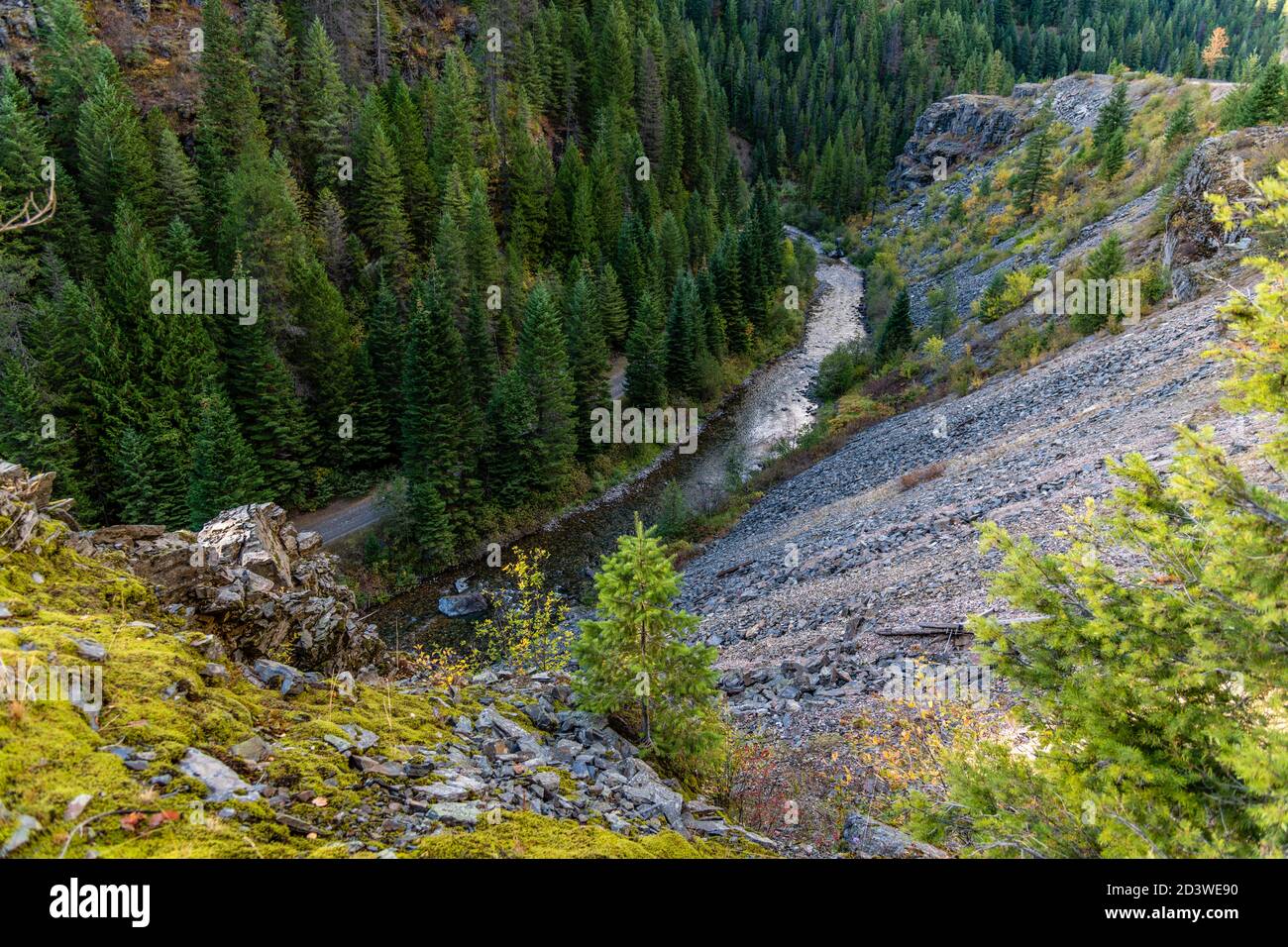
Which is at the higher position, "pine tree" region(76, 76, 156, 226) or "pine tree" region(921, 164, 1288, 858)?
"pine tree" region(76, 76, 156, 226)

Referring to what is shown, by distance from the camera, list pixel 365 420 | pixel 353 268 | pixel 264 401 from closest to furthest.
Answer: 1. pixel 264 401
2. pixel 365 420
3. pixel 353 268

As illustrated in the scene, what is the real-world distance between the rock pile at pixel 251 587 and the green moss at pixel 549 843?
16.6 ft

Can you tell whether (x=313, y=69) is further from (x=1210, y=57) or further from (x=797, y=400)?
(x=1210, y=57)

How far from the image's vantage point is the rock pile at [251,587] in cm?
978

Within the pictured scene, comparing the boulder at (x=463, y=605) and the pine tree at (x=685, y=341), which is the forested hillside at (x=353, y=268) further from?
the boulder at (x=463, y=605)

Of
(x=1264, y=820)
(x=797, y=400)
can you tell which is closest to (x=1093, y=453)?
(x=1264, y=820)

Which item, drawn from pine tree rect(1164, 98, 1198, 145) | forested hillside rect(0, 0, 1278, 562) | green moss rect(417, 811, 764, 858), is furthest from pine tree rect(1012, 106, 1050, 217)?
green moss rect(417, 811, 764, 858)

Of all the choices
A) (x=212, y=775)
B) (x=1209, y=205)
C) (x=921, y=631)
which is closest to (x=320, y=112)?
(x=921, y=631)

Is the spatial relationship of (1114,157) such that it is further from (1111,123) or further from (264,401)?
(264,401)

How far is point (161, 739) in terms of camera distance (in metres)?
6.11

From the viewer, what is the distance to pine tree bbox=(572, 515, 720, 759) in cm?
1016

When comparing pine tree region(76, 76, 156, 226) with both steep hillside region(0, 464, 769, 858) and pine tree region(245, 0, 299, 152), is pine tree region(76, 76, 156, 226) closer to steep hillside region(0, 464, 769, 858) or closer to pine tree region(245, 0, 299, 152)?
pine tree region(245, 0, 299, 152)

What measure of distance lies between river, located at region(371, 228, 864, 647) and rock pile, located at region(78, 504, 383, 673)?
9.74 meters

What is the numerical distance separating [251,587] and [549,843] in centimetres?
672
